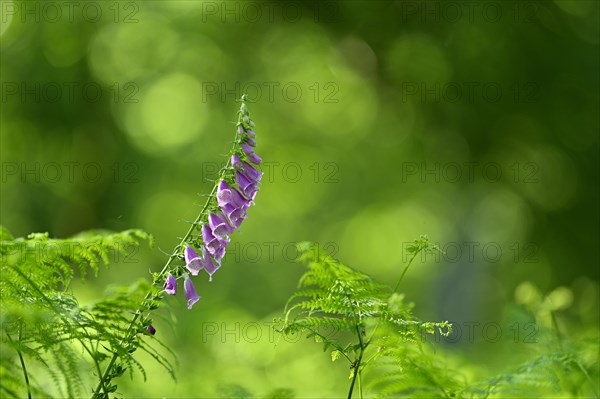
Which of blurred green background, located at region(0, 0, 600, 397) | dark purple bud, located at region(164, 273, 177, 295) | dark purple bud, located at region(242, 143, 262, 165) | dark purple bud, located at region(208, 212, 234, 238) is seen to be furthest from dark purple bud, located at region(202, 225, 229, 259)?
blurred green background, located at region(0, 0, 600, 397)

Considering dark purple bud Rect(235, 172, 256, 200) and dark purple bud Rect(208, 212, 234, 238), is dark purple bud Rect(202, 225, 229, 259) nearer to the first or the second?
dark purple bud Rect(208, 212, 234, 238)

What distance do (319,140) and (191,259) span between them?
52.2 ft

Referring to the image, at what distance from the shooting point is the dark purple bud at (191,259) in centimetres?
204

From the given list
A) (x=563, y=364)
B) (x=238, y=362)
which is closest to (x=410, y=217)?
(x=238, y=362)

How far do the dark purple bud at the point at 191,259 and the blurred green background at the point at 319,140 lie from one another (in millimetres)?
3704

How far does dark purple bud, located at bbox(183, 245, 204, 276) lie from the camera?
204cm

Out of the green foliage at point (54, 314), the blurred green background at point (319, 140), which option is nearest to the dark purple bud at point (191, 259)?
the green foliage at point (54, 314)

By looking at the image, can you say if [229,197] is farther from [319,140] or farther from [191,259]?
[319,140]

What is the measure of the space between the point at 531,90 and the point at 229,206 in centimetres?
1064

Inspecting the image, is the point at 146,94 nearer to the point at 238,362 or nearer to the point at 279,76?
the point at 279,76

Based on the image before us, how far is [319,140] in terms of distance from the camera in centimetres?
1786

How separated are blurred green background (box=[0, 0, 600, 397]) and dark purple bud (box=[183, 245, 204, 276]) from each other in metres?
3.70

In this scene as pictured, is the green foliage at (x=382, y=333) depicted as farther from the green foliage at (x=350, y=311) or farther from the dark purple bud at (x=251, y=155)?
the dark purple bud at (x=251, y=155)

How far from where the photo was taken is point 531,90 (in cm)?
1198
